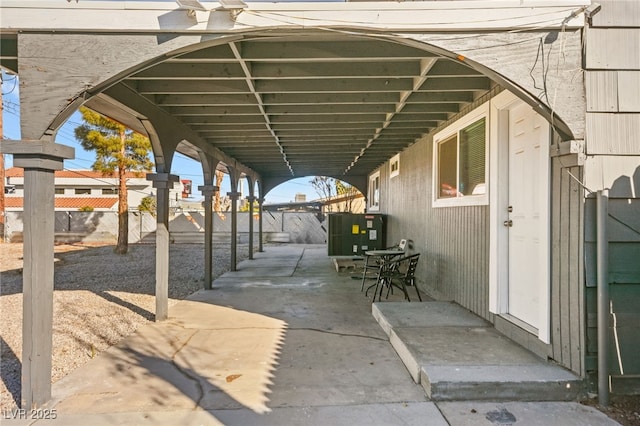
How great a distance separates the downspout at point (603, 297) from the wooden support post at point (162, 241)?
4.53 metres

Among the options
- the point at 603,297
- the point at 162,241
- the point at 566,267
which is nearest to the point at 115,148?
the point at 162,241

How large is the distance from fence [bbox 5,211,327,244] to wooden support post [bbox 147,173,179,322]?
1248 cm

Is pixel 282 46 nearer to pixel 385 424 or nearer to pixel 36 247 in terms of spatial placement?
pixel 36 247

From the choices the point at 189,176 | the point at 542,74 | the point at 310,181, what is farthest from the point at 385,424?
the point at 189,176

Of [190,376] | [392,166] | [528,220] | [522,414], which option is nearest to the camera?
[522,414]

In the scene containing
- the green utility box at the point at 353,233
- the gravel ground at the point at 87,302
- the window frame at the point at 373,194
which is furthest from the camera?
the window frame at the point at 373,194

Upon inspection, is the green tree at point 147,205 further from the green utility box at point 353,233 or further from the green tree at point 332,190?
the green utility box at point 353,233

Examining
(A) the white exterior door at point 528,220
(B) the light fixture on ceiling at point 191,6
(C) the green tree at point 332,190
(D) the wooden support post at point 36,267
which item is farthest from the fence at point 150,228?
(B) the light fixture on ceiling at point 191,6

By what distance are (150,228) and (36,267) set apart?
16058mm

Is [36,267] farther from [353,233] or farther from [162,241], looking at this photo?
[353,233]

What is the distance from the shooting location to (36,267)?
263 centimetres

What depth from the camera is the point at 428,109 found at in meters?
5.15

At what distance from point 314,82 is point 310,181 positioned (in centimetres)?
2356

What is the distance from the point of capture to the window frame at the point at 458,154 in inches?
162
